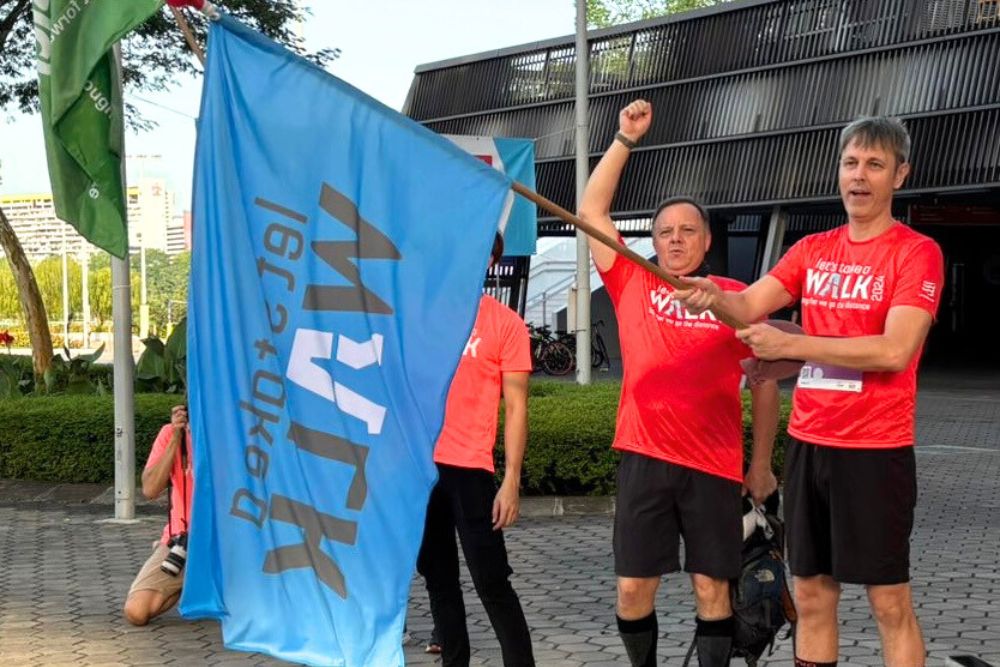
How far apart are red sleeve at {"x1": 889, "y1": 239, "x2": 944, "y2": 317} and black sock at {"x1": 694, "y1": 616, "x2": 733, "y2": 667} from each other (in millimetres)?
1397

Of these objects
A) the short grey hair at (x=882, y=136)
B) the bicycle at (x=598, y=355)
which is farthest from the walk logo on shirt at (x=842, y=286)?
the bicycle at (x=598, y=355)

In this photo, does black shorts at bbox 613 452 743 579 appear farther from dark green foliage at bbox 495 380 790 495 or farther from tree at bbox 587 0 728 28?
tree at bbox 587 0 728 28

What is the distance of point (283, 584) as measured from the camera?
193 inches

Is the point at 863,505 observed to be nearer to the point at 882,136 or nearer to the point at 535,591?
the point at 882,136

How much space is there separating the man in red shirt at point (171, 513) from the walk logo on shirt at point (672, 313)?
3.22 m

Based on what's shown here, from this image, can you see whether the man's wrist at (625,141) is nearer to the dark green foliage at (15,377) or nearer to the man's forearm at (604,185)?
the man's forearm at (604,185)

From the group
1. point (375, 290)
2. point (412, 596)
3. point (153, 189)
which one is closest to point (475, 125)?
point (412, 596)

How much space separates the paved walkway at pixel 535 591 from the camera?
24.3ft

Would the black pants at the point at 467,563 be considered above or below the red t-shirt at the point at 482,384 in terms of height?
below

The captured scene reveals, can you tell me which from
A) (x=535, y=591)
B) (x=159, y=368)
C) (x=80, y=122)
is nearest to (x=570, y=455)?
(x=535, y=591)

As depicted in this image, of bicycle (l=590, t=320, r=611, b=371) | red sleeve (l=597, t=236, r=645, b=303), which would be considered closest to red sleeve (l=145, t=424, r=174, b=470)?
red sleeve (l=597, t=236, r=645, b=303)

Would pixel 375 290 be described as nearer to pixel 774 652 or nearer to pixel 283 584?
pixel 283 584

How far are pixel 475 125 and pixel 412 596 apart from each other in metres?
32.2

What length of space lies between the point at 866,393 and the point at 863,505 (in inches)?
13.3
